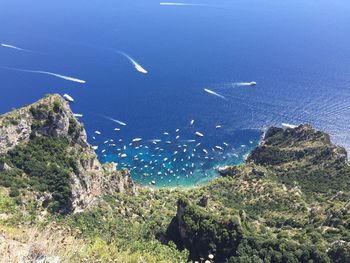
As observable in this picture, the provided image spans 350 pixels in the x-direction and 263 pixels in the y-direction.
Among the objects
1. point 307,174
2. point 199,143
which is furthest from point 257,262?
point 199,143

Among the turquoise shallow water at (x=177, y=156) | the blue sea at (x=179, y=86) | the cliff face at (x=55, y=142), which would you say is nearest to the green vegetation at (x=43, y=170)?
the cliff face at (x=55, y=142)

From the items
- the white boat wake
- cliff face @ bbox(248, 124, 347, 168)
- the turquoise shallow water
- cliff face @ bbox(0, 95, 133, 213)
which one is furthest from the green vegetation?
the white boat wake

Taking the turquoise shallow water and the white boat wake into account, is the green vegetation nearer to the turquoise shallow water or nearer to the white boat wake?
the turquoise shallow water

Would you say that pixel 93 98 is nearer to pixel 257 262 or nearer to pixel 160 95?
pixel 160 95

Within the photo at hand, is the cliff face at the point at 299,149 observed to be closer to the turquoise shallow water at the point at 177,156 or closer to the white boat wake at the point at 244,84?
the turquoise shallow water at the point at 177,156

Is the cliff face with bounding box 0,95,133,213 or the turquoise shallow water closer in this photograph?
the cliff face with bounding box 0,95,133,213

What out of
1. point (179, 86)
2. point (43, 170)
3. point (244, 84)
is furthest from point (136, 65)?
point (43, 170)
